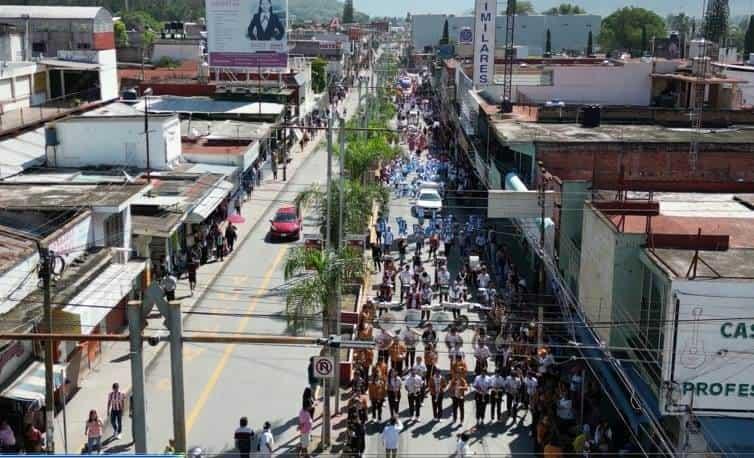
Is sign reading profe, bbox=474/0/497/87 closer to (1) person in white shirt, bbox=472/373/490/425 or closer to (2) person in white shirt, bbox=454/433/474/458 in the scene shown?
(1) person in white shirt, bbox=472/373/490/425

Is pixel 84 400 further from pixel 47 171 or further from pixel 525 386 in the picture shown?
pixel 47 171

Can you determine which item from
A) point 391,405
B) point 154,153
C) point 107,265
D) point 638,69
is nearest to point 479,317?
point 391,405

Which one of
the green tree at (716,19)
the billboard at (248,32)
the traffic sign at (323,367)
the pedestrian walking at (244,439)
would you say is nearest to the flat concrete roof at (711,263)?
Answer: the traffic sign at (323,367)

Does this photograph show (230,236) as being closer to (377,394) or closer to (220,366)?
(220,366)

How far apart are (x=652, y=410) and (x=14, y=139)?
27.0 metres

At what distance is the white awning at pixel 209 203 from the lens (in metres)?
28.7

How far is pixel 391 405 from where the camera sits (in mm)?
19172

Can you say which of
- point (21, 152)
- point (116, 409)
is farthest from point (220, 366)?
point (21, 152)

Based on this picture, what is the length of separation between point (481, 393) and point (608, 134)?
16.4 metres

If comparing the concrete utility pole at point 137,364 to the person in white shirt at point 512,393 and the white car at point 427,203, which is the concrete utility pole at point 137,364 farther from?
the white car at point 427,203

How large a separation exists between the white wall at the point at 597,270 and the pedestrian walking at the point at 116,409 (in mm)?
9107

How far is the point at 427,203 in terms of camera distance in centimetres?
3766

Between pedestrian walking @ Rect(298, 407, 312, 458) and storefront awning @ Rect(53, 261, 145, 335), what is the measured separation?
14.2ft

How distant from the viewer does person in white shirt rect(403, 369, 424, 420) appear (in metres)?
19.0
